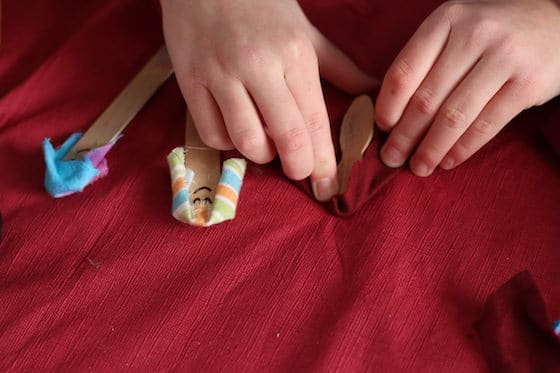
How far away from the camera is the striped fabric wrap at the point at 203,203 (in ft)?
1.53

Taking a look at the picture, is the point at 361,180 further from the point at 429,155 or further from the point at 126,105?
the point at 126,105

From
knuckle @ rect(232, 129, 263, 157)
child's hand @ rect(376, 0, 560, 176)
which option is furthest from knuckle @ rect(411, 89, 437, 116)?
knuckle @ rect(232, 129, 263, 157)

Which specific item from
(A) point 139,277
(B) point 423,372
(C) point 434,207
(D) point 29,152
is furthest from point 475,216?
(D) point 29,152

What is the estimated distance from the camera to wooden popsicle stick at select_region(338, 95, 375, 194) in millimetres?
503

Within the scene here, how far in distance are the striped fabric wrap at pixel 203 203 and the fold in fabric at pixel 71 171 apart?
0.06 m

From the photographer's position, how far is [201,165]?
0.51 meters

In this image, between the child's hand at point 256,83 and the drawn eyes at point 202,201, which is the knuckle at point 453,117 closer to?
the child's hand at point 256,83

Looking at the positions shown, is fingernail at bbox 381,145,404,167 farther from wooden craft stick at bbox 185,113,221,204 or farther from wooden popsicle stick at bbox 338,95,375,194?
wooden craft stick at bbox 185,113,221,204

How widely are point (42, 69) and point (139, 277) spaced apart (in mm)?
240

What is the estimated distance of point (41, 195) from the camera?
0.50 metres

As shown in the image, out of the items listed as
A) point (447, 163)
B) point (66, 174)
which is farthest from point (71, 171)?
point (447, 163)

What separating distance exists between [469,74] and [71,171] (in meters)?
0.33

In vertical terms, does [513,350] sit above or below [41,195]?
above

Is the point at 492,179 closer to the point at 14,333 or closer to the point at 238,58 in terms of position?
the point at 238,58
